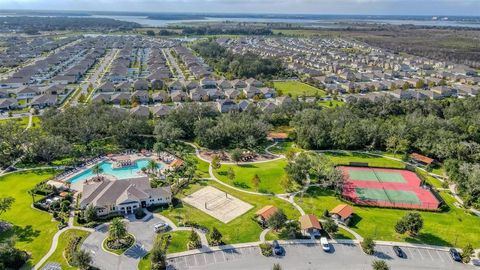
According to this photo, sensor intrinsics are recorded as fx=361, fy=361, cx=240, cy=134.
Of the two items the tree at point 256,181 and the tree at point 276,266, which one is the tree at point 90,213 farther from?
the tree at point 276,266

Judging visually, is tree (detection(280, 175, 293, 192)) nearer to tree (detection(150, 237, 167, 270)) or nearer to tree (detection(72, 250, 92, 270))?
tree (detection(150, 237, 167, 270))

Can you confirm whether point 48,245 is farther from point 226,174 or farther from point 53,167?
point 226,174

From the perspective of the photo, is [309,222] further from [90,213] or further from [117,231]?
[90,213]

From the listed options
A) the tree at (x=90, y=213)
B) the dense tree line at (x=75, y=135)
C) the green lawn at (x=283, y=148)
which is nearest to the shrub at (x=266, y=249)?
the tree at (x=90, y=213)

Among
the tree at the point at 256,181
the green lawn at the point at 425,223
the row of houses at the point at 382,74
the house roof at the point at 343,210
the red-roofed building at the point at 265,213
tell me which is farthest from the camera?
the row of houses at the point at 382,74

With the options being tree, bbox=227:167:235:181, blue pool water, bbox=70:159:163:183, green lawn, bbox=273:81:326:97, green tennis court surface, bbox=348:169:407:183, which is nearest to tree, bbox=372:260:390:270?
green tennis court surface, bbox=348:169:407:183

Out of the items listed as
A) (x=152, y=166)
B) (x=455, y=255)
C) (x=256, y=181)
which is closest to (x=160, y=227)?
(x=152, y=166)

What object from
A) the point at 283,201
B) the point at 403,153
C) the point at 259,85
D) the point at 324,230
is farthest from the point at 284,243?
the point at 259,85
